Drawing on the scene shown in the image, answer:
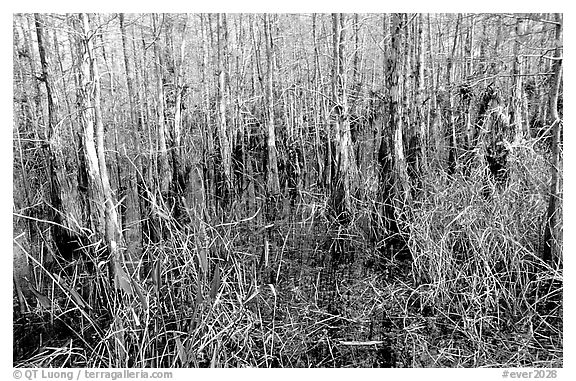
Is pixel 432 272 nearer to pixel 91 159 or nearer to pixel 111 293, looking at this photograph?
pixel 111 293

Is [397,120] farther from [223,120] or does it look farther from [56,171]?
[56,171]

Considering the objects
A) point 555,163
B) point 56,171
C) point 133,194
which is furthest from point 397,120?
point 56,171

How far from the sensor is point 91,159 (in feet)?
7.27

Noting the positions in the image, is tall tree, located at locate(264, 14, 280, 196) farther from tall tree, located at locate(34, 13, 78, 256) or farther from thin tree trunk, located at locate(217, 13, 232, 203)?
tall tree, located at locate(34, 13, 78, 256)

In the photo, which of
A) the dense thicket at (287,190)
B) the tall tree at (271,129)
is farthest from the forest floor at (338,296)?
the tall tree at (271,129)

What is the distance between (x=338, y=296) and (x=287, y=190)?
609mm

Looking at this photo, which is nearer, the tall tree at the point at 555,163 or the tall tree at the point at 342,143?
the tall tree at the point at 555,163

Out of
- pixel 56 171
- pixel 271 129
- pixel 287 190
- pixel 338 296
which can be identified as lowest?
pixel 338 296

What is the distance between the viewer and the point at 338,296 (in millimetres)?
2309

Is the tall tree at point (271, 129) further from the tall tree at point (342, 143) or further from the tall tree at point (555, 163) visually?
the tall tree at point (555, 163)

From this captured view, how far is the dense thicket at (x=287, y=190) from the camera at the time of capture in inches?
86.4

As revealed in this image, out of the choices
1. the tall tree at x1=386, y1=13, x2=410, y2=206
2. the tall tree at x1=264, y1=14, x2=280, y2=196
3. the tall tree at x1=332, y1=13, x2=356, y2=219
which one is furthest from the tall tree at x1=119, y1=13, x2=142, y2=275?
the tall tree at x1=386, y1=13, x2=410, y2=206

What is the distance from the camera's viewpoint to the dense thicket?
220 cm

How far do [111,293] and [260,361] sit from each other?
2.64ft
